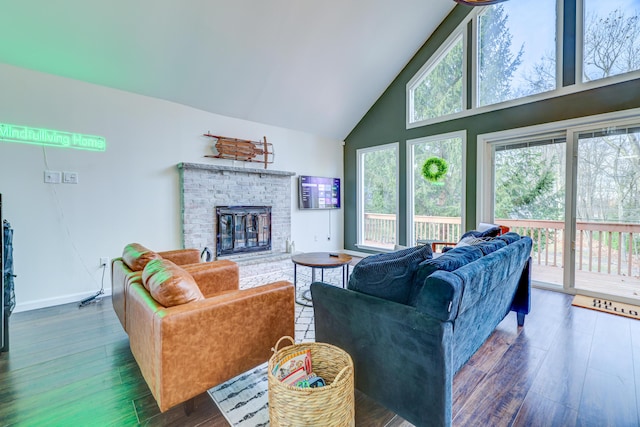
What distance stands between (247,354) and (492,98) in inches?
184

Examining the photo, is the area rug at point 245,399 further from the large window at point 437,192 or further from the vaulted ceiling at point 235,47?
the large window at point 437,192

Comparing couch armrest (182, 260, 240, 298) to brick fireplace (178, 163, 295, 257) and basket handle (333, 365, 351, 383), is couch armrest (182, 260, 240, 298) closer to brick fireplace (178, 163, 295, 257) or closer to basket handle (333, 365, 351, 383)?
basket handle (333, 365, 351, 383)

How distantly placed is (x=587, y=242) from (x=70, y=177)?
6.37 m

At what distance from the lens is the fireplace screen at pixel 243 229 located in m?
4.41

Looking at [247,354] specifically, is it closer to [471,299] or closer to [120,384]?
[120,384]

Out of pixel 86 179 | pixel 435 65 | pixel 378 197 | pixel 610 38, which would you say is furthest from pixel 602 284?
pixel 86 179

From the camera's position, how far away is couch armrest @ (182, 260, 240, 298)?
96.6 inches

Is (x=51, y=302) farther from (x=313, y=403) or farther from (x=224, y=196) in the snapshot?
(x=313, y=403)

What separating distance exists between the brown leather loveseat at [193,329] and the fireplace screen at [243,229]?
2.44m

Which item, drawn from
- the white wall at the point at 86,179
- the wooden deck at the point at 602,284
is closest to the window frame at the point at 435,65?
the wooden deck at the point at 602,284

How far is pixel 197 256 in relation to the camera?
9.98 ft

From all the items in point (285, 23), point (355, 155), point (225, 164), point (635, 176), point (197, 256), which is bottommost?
point (197, 256)

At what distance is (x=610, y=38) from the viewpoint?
130 inches

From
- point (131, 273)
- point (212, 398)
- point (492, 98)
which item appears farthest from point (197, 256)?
point (492, 98)
